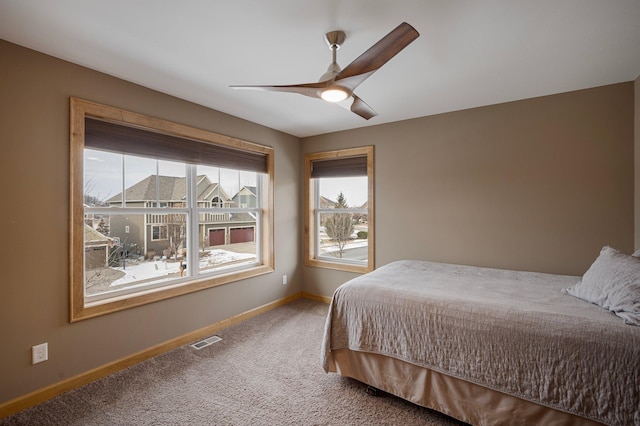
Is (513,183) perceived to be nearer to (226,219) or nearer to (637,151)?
(637,151)

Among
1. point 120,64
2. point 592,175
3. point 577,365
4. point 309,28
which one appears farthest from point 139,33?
point 592,175

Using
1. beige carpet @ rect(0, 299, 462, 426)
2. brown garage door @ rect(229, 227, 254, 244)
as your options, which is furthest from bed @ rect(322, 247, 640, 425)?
brown garage door @ rect(229, 227, 254, 244)

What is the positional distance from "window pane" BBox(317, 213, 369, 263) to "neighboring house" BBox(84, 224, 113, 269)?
278 centimetres

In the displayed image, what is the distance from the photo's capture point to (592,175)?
8.79 feet

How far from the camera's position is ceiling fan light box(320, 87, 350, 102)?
1846 millimetres

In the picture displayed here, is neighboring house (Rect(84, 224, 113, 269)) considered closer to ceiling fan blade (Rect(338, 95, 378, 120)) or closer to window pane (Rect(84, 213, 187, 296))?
window pane (Rect(84, 213, 187, 296))

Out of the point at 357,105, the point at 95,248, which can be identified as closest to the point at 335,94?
the point at 357,105

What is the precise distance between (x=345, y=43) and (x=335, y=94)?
0.39 m

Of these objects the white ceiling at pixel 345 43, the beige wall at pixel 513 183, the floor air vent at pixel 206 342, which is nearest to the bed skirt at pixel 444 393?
the floor air vent at pixel 206 342

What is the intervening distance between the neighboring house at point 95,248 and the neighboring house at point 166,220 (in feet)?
0.31

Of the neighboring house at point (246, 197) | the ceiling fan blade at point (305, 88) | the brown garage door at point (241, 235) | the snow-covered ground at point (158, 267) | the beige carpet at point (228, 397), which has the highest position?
the ceiling fan blade at point (305, 88)

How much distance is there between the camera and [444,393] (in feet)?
6.09

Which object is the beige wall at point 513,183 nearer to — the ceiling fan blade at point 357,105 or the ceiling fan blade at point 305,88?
the ceiling fan blade at point 357,105

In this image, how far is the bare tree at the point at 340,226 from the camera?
4.29 metres
